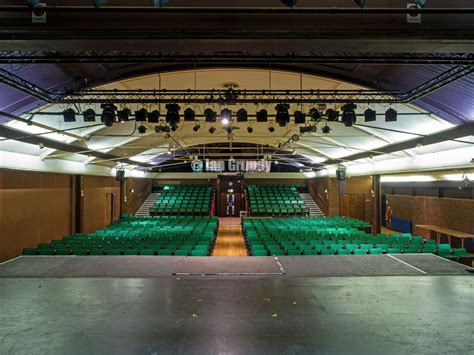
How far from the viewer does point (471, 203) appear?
13.0 meters

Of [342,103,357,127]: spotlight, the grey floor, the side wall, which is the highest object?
[342,103,357,127]: spotlight

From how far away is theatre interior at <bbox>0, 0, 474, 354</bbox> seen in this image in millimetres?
3590

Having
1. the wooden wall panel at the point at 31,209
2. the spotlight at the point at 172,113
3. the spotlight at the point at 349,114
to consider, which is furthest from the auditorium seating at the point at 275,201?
the spotlight at the point at 172,113

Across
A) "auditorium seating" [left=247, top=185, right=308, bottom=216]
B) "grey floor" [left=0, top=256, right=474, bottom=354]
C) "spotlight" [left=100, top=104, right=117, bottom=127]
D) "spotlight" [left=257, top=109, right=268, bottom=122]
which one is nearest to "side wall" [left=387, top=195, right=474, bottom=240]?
"auditorium seating" [left=247, top=185, right=308, bottom=216]

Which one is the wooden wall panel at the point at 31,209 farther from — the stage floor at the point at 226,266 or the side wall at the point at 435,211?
the side wall at the point at 435,211

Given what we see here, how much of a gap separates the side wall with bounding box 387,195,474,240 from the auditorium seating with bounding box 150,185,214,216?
13.1 meters

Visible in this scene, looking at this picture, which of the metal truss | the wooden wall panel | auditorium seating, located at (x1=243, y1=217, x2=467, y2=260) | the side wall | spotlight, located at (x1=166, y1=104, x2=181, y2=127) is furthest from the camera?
the side wall

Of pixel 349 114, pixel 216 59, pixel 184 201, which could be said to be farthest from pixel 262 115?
pixel 184 201

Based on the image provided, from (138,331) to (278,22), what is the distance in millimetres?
4442

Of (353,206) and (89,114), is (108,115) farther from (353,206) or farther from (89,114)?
(353,206)

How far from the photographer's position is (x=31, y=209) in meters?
11.9

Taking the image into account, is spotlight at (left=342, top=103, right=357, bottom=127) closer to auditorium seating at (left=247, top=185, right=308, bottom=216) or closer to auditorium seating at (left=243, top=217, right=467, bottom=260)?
auditorium seating at (left=243, top=217, right=467, bottom=260)

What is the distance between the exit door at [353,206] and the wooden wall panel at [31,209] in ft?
56.2

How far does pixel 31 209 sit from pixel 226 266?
9.16 metres
